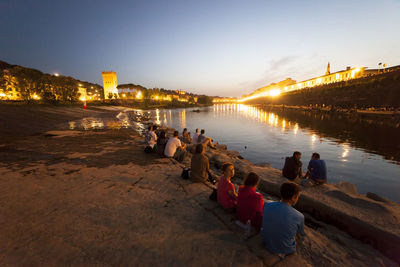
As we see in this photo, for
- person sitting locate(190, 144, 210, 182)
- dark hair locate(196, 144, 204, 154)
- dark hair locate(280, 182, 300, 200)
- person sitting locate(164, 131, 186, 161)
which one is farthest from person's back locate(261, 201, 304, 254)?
person sitting locate(164, 131, 186, 161)

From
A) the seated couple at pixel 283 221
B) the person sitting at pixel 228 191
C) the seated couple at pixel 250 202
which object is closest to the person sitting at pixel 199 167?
the person sitting at pixel 228 191

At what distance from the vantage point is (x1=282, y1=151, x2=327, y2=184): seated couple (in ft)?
Answer: 22.8

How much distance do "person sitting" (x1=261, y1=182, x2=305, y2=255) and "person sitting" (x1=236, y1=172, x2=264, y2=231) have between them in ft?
1.84

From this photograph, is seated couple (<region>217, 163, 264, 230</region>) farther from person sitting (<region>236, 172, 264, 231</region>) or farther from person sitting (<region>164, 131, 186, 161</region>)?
person sitting (<region>164, 131, 186, 161</region>)

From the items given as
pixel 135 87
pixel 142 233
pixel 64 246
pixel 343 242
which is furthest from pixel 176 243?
pixel 135 87

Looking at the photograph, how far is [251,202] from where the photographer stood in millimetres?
3877

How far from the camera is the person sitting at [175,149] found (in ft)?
32.7

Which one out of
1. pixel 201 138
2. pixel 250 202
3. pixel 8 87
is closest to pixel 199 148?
pixel 250 202

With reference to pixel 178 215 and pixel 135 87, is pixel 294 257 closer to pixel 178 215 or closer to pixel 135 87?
pixel 178 215

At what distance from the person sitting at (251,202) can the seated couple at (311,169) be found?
182 inches

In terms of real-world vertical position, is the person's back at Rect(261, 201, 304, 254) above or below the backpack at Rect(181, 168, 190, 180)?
above

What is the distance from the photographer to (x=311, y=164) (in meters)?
7.25

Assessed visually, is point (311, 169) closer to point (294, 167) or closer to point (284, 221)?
point (294, 167)

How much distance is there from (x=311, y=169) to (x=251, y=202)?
5166 mm
